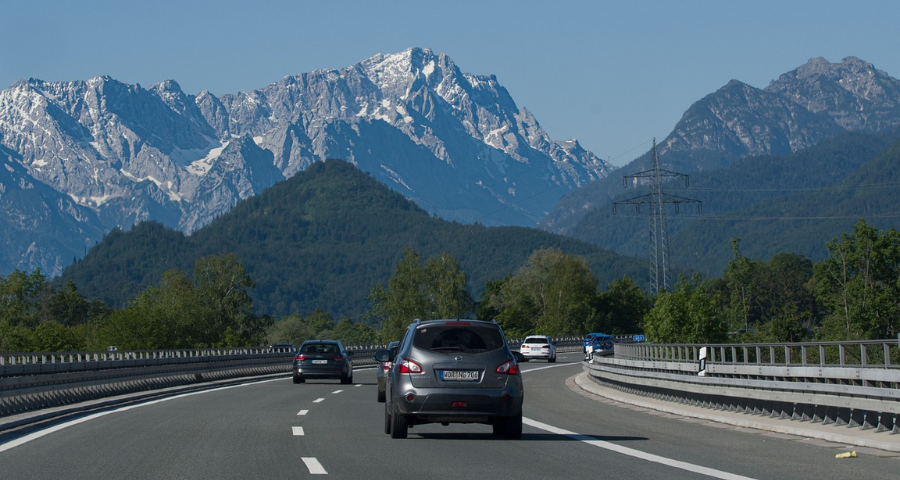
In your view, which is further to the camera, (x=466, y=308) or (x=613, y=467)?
(x=466, y=308)

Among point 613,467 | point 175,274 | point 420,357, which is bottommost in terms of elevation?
point 613,467

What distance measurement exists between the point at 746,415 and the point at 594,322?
131 metres

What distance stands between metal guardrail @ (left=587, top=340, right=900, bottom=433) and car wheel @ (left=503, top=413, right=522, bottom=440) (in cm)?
432

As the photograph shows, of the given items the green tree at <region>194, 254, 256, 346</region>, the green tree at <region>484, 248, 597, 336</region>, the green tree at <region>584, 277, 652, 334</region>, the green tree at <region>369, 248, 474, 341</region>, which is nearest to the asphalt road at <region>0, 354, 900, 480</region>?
the green tree at <region>484, 248, 597, 336</region>

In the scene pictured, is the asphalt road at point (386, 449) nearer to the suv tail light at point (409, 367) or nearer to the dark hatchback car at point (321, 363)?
the suv tail light at point (409, 367)

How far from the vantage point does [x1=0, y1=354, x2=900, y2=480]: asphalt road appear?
12.9 metres

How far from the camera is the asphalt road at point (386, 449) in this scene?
12922 millimetres

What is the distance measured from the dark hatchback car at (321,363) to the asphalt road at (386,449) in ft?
47.3

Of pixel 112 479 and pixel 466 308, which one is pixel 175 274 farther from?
pixel 112 479

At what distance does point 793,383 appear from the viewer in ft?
61.8

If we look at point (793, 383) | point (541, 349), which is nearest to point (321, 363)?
point (793, 383)

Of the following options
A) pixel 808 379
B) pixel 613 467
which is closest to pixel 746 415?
pixel 808 379

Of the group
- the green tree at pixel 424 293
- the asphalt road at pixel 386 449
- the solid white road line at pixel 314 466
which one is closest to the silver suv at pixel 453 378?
the asphalt road at pixel 386 449

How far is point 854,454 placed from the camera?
14.2m
